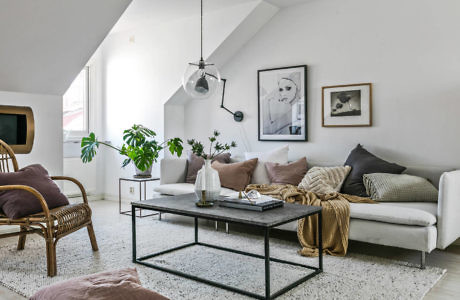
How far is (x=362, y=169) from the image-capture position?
386 cm

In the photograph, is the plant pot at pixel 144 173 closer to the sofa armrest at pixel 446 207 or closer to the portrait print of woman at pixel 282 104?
the portrait print of woman at pixel 282 104

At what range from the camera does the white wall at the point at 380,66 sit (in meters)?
3.84

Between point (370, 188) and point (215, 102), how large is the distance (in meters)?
2.44

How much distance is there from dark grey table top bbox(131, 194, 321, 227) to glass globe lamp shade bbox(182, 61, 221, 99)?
3.08 feet

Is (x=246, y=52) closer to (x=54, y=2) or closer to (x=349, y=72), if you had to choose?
(x=349, y=72)

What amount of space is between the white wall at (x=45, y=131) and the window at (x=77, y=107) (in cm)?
147

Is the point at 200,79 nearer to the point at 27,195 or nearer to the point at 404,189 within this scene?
the point at 27,195

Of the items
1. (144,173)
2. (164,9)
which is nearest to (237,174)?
(144,173)

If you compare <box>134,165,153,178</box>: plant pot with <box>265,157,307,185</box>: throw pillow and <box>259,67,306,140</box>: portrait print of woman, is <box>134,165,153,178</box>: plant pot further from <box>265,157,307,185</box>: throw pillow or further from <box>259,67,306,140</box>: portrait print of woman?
<box>265,157,307,185</box>: throw pillow

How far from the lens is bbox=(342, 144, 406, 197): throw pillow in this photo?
3.77m

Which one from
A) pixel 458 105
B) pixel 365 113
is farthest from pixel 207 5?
pixel 458 105

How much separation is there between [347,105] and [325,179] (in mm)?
957

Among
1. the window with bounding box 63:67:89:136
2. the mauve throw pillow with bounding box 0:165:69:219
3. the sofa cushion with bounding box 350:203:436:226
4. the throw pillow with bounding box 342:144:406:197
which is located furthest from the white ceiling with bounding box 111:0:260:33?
the sofa cushion with bounding box 350:203:436:226

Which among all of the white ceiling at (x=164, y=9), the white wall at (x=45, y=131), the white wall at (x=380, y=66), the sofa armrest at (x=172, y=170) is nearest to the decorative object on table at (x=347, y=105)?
the white wall at (x=380, y=66)
